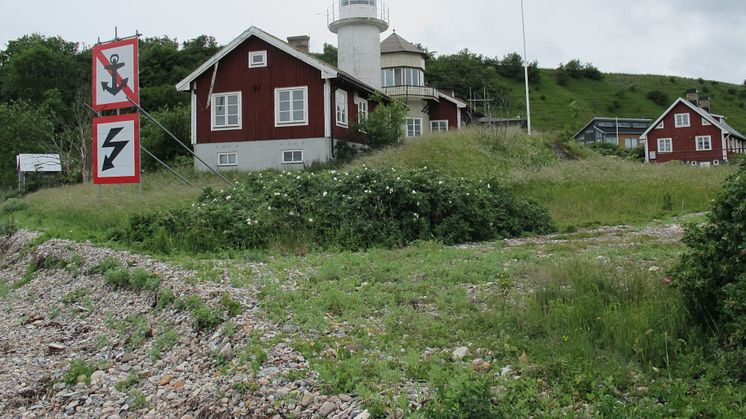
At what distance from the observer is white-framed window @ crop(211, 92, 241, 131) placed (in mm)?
28203

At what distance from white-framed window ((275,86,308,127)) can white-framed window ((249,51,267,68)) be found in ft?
4.80

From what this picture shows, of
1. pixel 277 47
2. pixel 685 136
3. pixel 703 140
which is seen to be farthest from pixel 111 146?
pixel 703 140

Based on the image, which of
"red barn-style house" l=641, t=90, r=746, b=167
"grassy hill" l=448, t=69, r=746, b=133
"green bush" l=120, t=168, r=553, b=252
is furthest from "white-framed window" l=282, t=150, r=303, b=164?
"grassy hill" l=448, t=69, r=746, b=133

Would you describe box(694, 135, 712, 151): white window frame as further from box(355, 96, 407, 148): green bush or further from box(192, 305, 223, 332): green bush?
box(192, 305, 223, 332): green bush

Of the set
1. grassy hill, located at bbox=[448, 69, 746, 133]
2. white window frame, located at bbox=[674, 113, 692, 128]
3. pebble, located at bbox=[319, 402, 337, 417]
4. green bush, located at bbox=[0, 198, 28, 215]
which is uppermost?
grassy hill, located at bbox=[448, 69, 746, 133]

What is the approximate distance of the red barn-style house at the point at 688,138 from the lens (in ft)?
190

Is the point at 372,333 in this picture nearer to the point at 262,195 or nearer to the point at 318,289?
the point at 318,289

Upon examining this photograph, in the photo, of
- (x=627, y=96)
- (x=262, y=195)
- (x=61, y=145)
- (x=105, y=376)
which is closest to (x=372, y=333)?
(x=105, y=376)

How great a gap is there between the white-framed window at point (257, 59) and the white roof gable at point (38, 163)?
797 inches

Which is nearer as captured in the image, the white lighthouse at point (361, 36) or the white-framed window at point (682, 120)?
the white lighthouse at point (361, 36)

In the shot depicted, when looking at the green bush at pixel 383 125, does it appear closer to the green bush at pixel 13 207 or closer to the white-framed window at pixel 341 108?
the white-framed window at pixel 341 108

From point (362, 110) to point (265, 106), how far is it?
232 inches

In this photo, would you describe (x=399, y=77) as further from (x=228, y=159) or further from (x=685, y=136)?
(x=685, y=136)

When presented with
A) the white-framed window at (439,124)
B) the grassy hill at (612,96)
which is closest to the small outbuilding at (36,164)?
the white-framed window at (439,124)
